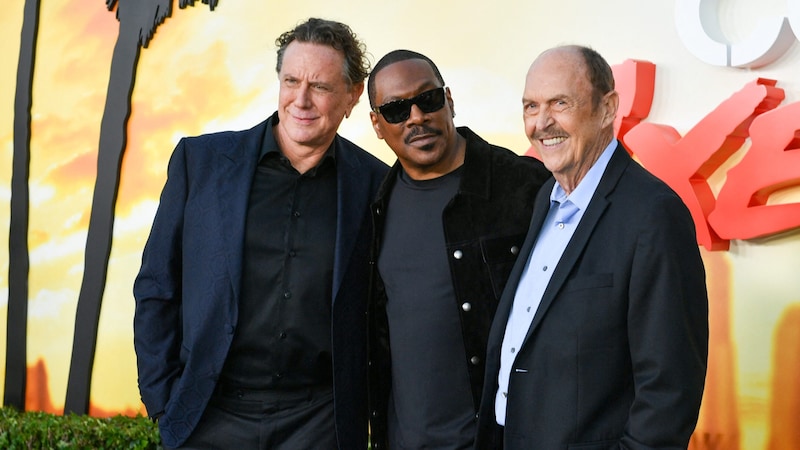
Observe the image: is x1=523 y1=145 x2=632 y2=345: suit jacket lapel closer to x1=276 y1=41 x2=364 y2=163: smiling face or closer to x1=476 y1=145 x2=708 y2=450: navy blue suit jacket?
x1=476 y1=145 x2=708 y2=450: navy blue suit jacket

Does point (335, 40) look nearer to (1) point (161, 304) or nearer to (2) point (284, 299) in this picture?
(2) point (284, 299)

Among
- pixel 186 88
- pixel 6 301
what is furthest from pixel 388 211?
pixel 6 301

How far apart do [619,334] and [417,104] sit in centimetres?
95

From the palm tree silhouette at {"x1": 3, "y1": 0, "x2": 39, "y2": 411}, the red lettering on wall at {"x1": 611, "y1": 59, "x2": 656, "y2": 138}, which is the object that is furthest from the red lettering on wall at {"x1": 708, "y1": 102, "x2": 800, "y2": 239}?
the palm tree silhouette at {"x1": 3, "y1": 0, "x2": 39, "y2": 411}

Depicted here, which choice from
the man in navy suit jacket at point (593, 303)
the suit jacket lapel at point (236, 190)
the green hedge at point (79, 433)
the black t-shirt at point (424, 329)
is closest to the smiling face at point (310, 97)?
the suit jacket lapel at point (236, 190)

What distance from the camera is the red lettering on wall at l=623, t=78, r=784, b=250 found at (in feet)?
9.77

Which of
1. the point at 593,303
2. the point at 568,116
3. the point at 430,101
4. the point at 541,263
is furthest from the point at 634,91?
the point at 593,303

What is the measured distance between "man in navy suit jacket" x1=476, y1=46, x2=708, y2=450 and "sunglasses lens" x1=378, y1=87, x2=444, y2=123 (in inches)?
17.1

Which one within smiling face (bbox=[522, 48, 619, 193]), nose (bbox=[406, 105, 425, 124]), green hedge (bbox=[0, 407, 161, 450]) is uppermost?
nose (bbox=[406, 105, 425, 124])

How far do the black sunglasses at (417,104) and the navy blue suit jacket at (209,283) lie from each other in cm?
29

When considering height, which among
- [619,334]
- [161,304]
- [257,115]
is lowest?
[619,334]

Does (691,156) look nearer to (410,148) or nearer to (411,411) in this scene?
(410,148)

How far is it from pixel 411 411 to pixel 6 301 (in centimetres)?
398

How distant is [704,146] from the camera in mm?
3078
